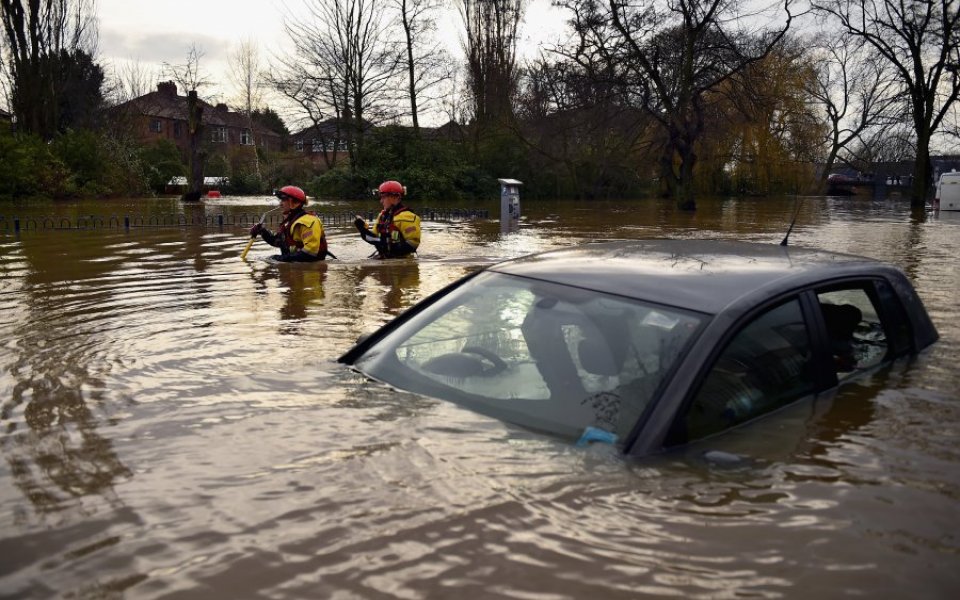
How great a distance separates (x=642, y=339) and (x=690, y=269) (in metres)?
0.63

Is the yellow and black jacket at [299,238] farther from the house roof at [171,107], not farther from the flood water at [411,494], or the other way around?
the house roof at [171,107]

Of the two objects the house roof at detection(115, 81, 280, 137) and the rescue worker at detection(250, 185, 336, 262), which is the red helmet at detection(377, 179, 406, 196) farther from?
the house roof at detection(115, 81, 280, 137)

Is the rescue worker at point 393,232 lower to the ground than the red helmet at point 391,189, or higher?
lower

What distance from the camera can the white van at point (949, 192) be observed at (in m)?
30.9

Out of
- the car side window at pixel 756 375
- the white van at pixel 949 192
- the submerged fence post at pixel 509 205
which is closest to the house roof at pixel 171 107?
the submerged fence post at pixel 509 205

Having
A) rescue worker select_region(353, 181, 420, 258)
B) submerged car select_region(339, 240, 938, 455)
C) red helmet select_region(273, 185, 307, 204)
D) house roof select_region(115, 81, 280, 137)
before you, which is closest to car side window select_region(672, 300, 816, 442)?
submerged car select_region(339, 240, 938, 455)

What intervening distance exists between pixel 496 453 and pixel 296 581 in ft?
3.64

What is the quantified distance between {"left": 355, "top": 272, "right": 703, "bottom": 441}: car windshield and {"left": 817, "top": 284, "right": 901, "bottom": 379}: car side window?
1047mm

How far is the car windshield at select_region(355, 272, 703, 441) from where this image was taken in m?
3.51

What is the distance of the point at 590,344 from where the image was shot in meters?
3.71

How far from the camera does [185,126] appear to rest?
7131cm

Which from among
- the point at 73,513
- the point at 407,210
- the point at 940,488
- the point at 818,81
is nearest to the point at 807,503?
the point at 940,488

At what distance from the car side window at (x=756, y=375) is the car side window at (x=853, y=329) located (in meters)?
0.26

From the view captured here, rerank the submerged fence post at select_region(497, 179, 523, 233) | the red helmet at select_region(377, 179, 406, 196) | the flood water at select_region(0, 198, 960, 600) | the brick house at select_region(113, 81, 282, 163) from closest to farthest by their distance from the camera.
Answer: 1. the flood water at select_region(0, 198, 960, 600)
2. the red helmet at select_region(377, 179, 406, 196)
3. the submerged fence post at select_region(497, 179, 523, 233)
4. the brick house at select_region(113, 81, 282, 163)
